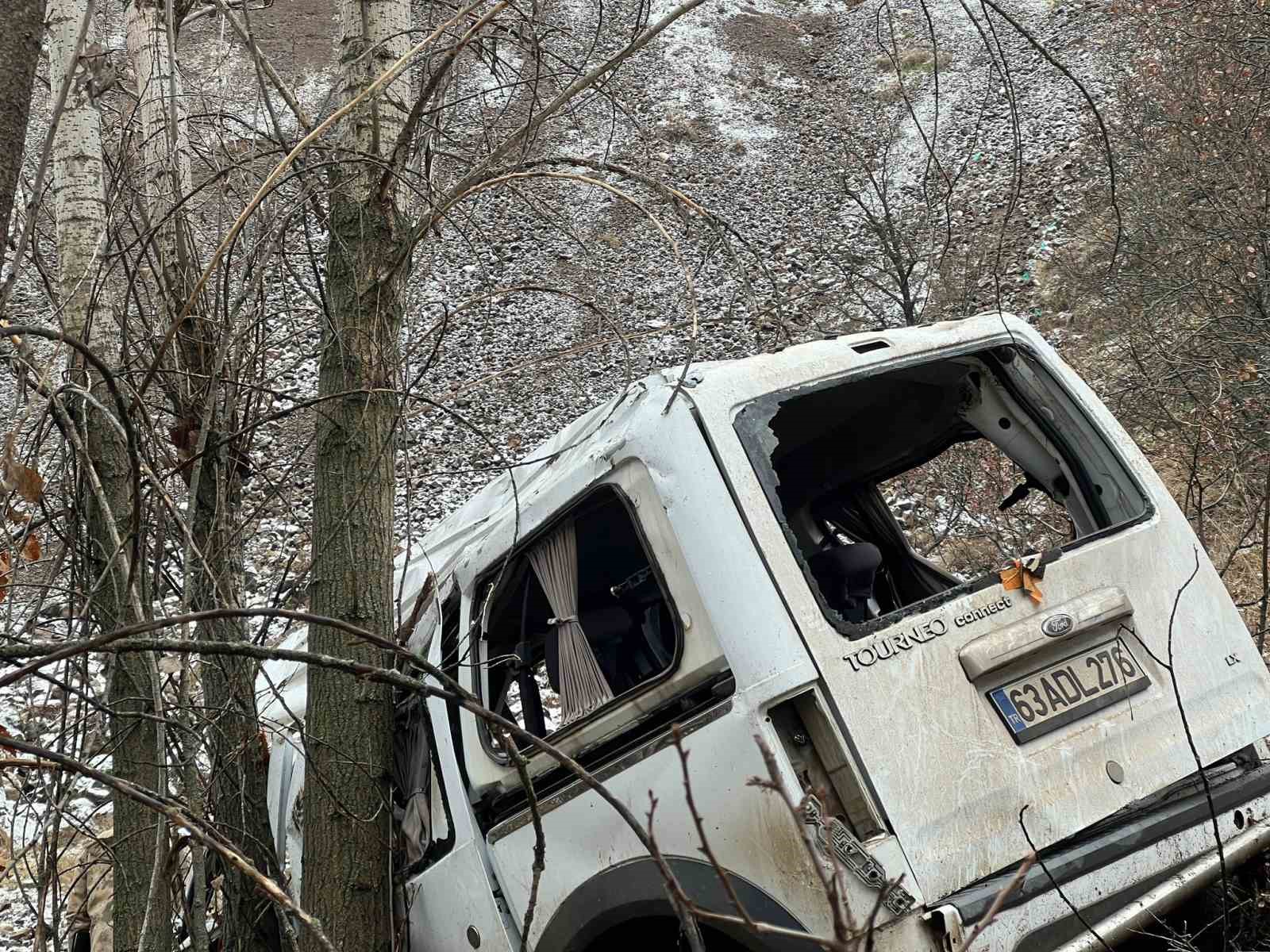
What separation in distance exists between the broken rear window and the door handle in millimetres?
155

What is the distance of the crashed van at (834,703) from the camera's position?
255 centimetres

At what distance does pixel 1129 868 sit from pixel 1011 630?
66 centimetres

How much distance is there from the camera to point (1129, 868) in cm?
278

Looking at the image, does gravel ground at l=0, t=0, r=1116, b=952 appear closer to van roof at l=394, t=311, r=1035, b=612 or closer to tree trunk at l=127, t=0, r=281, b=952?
tree trunk at l=127, t=0, r=281, b=952

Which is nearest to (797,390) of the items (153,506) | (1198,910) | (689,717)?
(689,717)

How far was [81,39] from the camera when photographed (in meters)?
2.23

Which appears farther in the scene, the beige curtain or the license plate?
the beige curtain

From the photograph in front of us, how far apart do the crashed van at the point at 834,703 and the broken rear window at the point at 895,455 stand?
0.02 metres

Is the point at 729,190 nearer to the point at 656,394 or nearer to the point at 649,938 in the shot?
the point at 656,394

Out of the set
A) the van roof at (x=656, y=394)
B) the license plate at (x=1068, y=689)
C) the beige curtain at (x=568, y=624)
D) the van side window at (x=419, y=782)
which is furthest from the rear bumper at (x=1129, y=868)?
the van side window at (x=419, y=782)

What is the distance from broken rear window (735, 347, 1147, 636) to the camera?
341 cm

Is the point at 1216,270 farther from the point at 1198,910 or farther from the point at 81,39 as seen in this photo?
the point at 81,39

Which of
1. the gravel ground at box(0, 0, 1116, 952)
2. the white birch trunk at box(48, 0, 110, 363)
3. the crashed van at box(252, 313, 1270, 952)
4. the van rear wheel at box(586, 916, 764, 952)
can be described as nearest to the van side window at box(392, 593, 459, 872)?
the crashed van at box(252, 313, 1270, 952)

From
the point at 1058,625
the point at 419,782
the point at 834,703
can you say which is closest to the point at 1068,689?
the point at 1058,625
